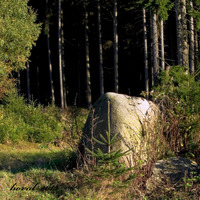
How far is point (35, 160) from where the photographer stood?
1064 cm

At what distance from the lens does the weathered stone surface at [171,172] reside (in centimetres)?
637

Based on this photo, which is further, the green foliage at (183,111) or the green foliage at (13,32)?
the green foliage at (13,32)

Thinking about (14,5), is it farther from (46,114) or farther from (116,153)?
(116,153)

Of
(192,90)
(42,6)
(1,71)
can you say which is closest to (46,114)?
(1,71)

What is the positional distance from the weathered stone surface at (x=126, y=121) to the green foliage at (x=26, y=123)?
18.7ft

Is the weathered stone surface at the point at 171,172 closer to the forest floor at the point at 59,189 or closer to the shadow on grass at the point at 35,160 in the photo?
the forest floor at the point at 59,189

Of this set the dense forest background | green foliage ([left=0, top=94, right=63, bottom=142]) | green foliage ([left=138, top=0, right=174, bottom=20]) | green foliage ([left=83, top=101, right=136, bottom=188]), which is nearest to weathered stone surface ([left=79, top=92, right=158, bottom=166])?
green foliage ([left=83, top=101, right=136, bottom=188])

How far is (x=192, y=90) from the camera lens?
7996 mm

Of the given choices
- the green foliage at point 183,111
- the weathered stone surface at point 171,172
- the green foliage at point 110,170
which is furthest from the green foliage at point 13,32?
the green foliage at point 110,170

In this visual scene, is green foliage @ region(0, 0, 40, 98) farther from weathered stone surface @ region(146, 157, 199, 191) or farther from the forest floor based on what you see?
weathered stone surface @ region(146, 157, 199, 191)

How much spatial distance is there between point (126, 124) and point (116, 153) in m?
1.51

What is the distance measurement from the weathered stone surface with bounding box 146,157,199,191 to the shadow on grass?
242 centimetres

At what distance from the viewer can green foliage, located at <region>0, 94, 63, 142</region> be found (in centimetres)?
1381

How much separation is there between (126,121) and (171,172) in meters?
1.37
